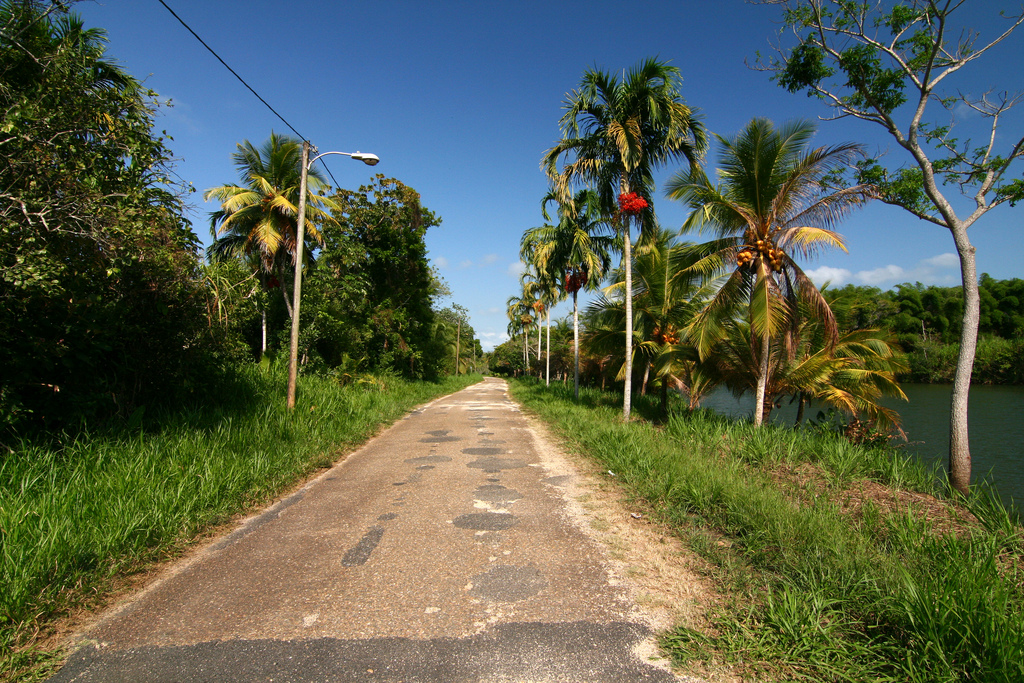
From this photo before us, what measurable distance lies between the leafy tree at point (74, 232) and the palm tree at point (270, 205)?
956cm

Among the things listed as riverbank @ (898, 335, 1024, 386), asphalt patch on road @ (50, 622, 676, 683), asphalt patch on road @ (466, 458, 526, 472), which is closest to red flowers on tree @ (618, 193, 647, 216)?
asphalt patch on road @ (466, 458, 526, 472)

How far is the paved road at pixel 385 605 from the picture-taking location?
2529 millimetres

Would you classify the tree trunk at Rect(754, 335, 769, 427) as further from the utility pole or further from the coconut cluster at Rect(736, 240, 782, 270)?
the utility pole

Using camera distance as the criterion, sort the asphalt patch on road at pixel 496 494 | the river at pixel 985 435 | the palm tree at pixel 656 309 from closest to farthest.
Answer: the asphalt patch on road at pixel 496 494 < the river at pixel 985 435 < the palm tree at pixel 656 309

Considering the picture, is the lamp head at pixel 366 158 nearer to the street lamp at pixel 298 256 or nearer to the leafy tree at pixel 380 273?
the street lamp at pixel 298 256

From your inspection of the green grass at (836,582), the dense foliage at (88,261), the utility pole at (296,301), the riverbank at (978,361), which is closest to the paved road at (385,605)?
the green grass at (836,582)

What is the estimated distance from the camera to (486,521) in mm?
4680

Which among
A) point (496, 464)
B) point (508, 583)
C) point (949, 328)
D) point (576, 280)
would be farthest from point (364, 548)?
point (949, 328)

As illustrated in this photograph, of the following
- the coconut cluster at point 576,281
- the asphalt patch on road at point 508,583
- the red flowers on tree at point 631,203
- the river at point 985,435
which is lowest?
the river at point 985,435

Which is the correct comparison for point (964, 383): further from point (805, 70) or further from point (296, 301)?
point (296, 301)

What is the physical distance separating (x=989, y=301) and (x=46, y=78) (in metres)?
63.4

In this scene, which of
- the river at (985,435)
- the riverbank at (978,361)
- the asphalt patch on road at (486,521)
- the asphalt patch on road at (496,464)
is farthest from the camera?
the riverbank at (978,361)

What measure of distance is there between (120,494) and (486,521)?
3317 mm

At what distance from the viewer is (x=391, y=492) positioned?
18.8ft
